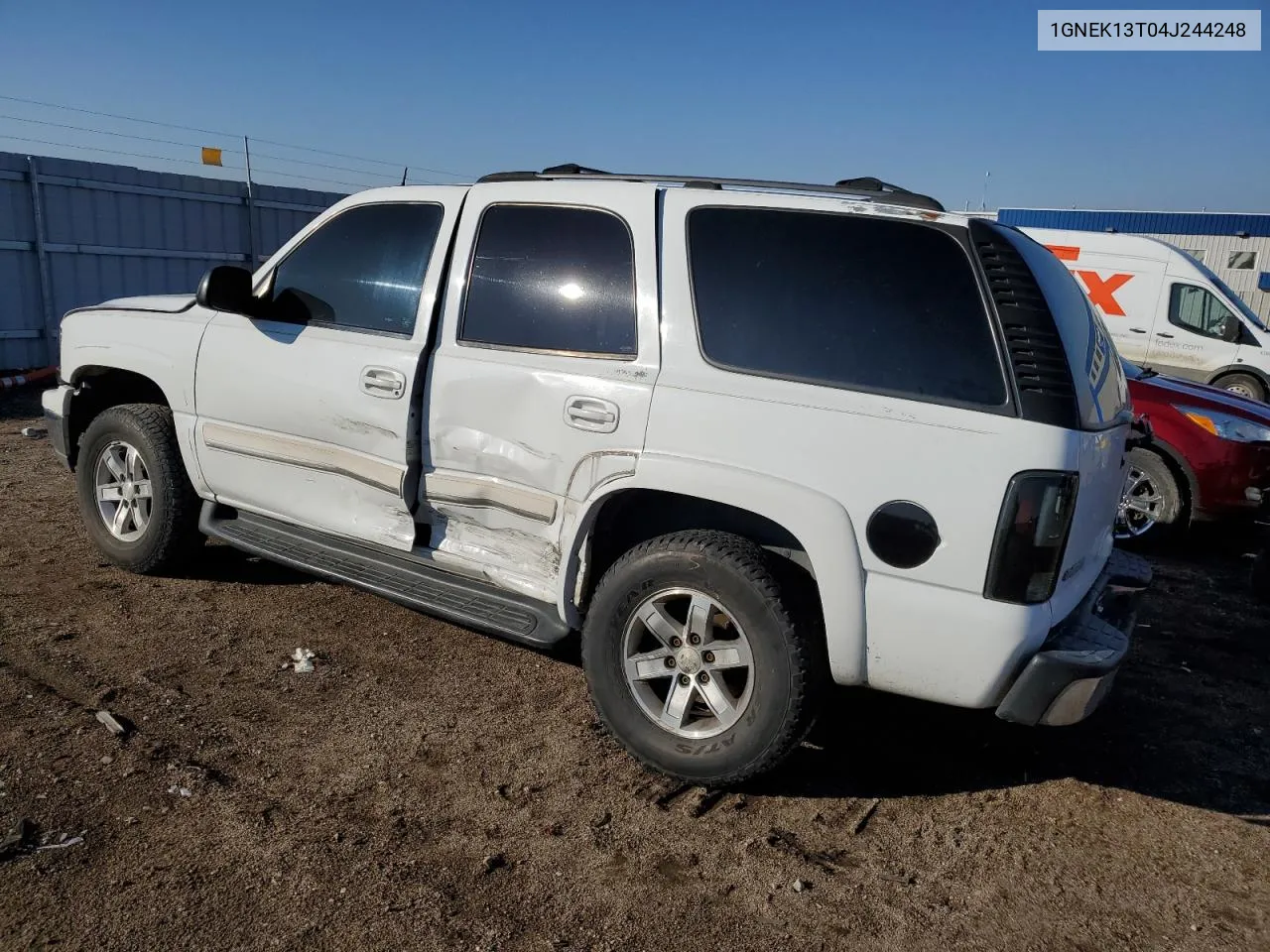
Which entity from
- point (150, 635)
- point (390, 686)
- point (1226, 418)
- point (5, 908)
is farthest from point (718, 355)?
point (1226, 418)

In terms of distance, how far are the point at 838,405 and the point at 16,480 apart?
6473 millimetres

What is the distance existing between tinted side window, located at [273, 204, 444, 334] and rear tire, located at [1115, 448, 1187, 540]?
16.6ft

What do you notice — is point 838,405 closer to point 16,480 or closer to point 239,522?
point 239,522

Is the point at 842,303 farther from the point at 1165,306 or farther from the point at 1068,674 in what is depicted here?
the point at 1165,306

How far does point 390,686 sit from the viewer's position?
4.13 m

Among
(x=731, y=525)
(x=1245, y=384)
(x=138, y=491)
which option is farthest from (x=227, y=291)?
(x=1245, y=384)

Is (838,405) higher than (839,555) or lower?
higher

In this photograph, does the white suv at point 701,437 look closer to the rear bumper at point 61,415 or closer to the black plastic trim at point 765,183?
the black plastic trim at point 765,183

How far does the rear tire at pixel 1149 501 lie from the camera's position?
269 inches

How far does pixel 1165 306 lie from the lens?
1356cm

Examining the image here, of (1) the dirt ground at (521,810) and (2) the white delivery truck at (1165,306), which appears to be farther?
(2) the white delivery truck at (1165,306)

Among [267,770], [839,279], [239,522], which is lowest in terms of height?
[267,770]

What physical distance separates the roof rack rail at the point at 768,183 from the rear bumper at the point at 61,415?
2.73 meters

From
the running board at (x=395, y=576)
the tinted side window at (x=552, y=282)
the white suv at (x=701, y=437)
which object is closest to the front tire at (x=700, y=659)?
the white suv at (x=701, y=437)
